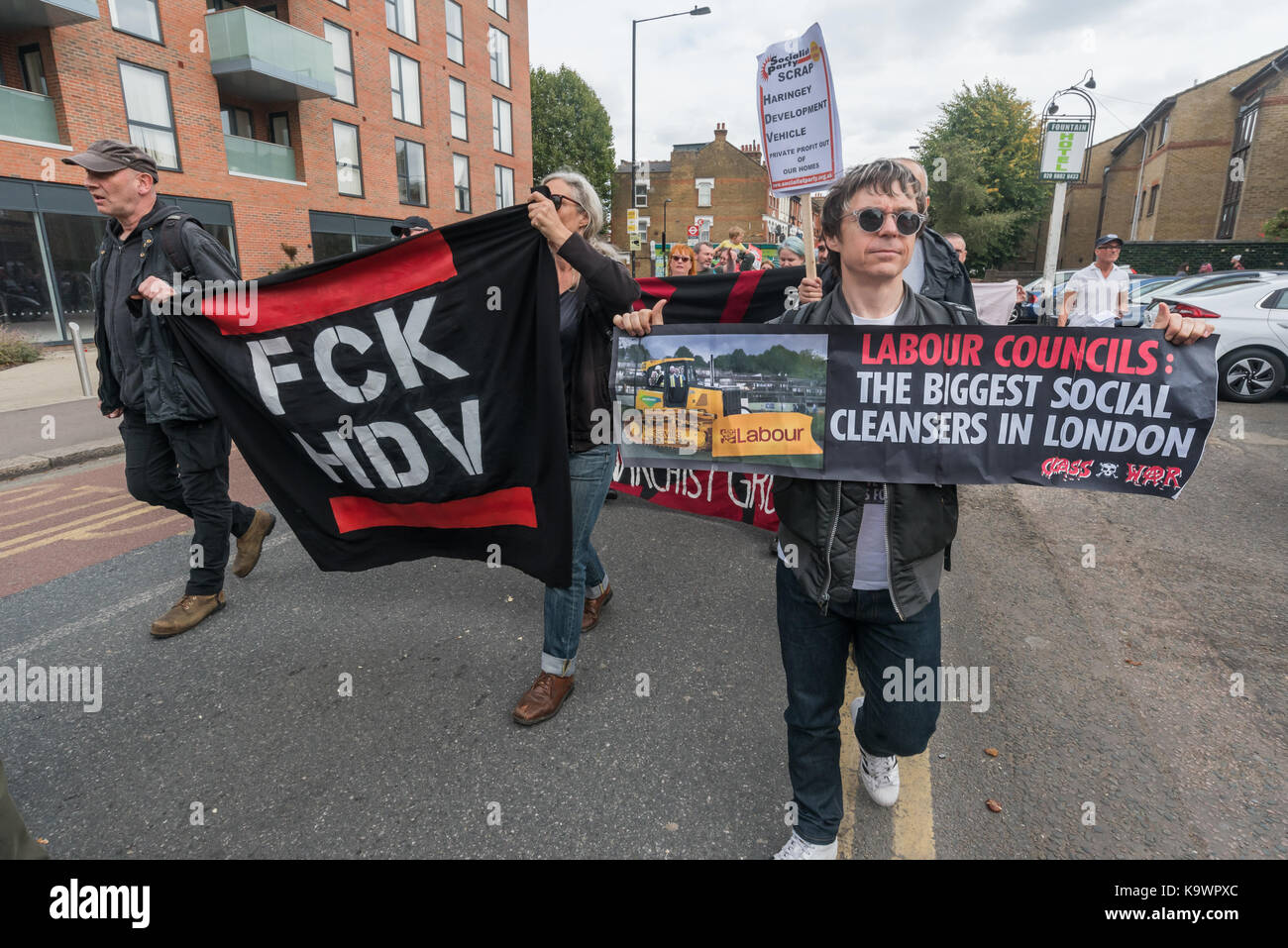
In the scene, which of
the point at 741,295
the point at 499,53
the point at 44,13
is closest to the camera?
the point at 741,295

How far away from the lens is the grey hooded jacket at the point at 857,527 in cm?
199

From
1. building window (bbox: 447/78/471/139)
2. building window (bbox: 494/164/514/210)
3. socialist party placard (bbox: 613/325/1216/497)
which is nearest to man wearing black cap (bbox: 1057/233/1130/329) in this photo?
socialist party placard (bbox: 613/325/1216/497)

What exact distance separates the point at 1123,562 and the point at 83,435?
32.2 feet

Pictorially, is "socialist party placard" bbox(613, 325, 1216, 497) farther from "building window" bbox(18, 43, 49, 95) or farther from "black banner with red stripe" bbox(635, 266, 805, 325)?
"building window" bbox(18, 43, 49, 95)

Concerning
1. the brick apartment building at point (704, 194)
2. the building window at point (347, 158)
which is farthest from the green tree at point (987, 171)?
the building window at point (347, 158)

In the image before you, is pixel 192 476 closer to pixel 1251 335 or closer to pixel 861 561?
pixel 861 561

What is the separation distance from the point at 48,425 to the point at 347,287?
770cm

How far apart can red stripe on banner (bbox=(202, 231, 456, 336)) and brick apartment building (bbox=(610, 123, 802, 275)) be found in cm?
5552

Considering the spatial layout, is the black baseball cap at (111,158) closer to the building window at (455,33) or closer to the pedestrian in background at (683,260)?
the pedestrian in background at (683,260)

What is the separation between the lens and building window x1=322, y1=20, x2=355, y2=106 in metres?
23.0

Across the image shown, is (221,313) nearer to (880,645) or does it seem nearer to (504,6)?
(880,645)

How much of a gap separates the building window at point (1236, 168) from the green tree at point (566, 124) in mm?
35103

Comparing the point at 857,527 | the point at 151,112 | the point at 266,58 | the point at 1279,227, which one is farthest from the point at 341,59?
the point at 1279,227

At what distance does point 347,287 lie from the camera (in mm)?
2855
